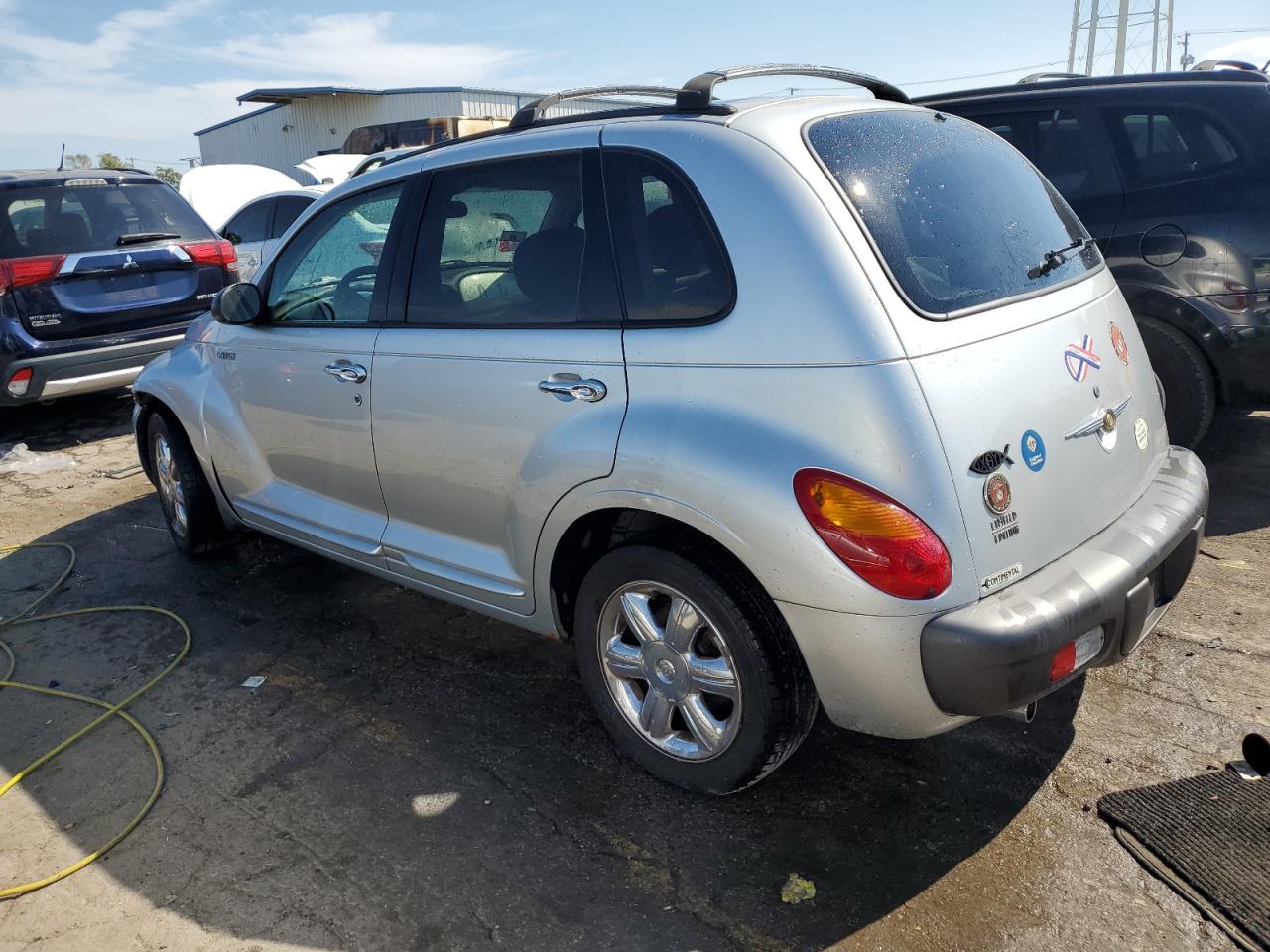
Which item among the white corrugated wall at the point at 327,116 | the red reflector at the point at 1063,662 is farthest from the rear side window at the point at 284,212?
the white corrugated wall at the point at 327,116

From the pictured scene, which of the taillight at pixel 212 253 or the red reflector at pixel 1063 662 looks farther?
the taillight at pixel 212 253

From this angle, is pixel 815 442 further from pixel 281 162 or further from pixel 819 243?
pixel 281 162

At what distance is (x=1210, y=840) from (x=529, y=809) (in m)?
1.79

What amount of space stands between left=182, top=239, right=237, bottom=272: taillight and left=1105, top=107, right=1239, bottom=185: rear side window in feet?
20.5

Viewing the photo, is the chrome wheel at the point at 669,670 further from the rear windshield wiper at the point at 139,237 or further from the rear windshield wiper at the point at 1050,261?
the rear windshield wiper at the point at 139,237

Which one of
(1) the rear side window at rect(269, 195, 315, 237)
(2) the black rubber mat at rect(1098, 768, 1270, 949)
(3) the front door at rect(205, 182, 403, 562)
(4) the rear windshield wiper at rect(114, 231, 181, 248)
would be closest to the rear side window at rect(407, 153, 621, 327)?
(3) the front door at rect(205, 182, 403, 562)

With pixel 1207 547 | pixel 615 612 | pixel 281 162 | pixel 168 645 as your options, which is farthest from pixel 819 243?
pixel 281 162

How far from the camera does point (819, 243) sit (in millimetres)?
2354

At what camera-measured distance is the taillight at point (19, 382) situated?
21.9ft

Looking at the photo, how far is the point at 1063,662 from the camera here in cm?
236

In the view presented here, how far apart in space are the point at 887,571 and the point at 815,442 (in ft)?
1.10

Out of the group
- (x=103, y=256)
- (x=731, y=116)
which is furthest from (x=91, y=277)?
(x=731, y=116)

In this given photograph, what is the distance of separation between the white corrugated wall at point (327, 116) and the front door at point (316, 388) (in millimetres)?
26496

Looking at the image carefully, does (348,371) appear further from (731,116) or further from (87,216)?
(87,216)
